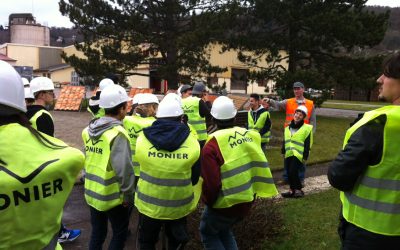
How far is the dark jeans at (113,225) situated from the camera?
3852 mm

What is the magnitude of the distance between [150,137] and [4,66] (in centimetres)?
200

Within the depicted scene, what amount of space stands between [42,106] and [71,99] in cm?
1901

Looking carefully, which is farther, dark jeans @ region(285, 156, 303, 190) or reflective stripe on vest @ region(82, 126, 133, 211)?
dark jeans @ region(285, 156, 303, 190)

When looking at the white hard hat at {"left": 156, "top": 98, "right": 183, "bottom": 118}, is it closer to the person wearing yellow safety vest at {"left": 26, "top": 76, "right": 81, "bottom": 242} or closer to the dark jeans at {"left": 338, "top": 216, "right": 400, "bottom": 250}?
the person wearing yellow safety vest at {"left": 26, "top": 76, "right": 81, "bottom": 242}

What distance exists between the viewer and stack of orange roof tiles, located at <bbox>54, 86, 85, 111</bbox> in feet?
72.5

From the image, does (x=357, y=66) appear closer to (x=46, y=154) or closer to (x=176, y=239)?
(x=176, y=239)

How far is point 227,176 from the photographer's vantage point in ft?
11.8

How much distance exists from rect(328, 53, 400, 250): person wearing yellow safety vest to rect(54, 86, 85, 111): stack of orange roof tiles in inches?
822

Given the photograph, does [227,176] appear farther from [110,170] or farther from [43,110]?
[43,110]

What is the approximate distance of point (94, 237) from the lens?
3.96m

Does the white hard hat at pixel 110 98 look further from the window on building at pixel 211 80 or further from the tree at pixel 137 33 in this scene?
the window on building at pixel 211 80

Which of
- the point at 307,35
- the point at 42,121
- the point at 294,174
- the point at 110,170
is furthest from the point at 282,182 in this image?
the point at 307,35

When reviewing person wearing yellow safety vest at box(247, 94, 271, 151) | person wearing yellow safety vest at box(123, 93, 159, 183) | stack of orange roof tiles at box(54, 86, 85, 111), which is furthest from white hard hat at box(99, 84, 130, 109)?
stack of orange roof tiles at box(54, 86, 85, 111)

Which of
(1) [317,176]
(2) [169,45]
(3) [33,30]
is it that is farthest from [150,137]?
(3) [33,30]
